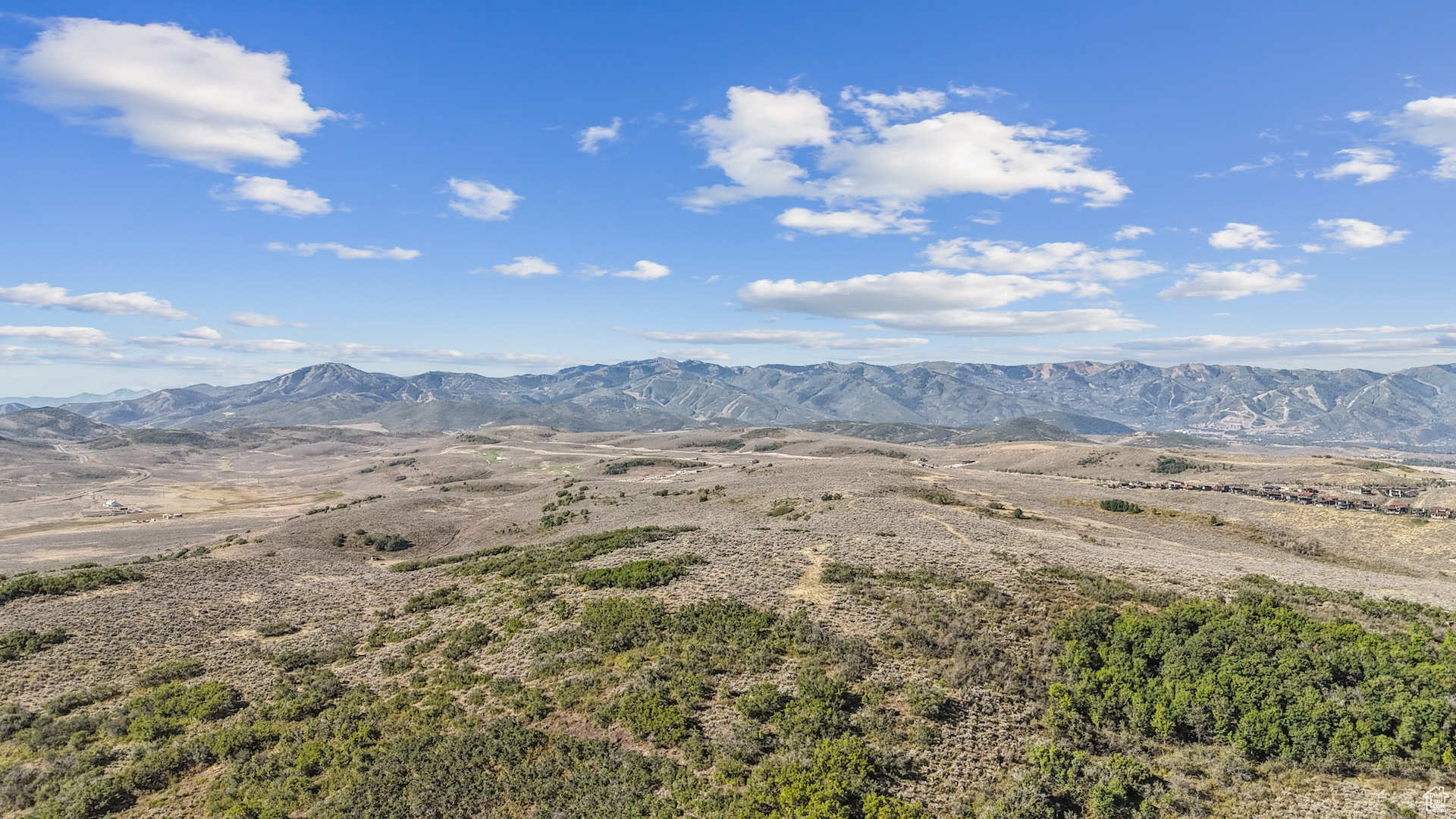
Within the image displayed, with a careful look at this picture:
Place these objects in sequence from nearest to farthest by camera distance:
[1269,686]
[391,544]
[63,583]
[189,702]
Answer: [1269,686] < [189,702] < [63,583] < [391,544]

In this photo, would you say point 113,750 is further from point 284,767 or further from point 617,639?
point 617,639

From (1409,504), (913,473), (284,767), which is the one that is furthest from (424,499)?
(1409,504)

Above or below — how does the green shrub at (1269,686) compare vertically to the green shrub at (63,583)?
above

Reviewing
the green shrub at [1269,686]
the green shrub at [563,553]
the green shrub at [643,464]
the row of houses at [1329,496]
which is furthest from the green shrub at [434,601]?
the green shrub at [643,464]

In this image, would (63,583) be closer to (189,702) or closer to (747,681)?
(189,702)

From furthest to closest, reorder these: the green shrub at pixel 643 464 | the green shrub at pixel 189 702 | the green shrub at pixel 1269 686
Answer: the green shrub at pixel 643 464 → the green shrub at pixel 189 702 → the green shrub at pixel 1269 686

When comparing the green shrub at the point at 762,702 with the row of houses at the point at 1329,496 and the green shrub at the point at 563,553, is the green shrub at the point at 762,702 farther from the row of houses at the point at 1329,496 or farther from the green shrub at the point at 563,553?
the row of houses at the point at 1329,496

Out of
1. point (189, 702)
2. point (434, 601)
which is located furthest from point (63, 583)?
point (189, 702)

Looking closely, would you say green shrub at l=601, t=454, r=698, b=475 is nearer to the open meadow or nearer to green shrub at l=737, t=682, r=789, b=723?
the open meadow
